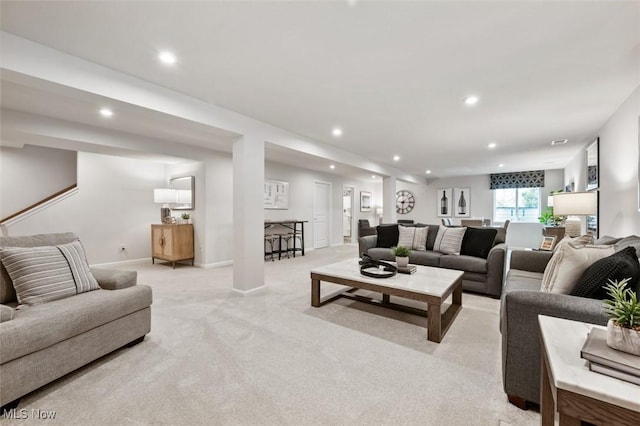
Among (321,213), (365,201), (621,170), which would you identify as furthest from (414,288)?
(365,201)

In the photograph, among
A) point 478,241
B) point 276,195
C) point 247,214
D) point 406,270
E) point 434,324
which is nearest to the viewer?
point 434,324

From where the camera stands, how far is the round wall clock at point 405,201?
1012 centimetres

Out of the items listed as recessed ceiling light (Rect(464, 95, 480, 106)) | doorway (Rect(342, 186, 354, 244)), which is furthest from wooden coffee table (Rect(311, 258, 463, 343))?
doorway (Rect(342, 186, 354, 244))

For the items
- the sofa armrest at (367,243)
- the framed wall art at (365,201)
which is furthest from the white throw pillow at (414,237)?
the framed wall art at (365,201)

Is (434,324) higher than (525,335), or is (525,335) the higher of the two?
(525,335)

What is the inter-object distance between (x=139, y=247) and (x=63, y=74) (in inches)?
179

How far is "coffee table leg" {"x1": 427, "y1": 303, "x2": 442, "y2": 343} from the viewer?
7.34ft

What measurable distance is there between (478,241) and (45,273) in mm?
4626

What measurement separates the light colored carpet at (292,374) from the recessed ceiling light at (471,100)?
230cm

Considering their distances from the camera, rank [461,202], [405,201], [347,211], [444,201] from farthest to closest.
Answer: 1. [405,201]
2. [347,211]
3. [444,201]
4. [461,202]

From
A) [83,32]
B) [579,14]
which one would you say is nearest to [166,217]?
[83,32]

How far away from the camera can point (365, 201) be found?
32.3ft

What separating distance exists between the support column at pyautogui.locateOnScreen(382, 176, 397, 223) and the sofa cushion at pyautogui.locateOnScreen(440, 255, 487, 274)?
328cm

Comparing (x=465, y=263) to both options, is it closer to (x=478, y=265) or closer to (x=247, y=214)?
(x=478, y=265)
